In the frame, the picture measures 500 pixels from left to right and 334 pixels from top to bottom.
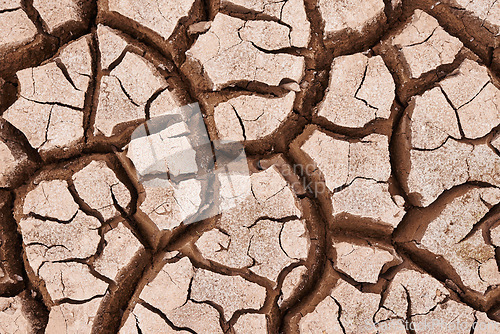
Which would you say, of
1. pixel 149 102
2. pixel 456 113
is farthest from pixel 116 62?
pixel 456 113

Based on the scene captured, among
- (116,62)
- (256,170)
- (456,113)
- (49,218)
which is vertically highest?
(116,62)

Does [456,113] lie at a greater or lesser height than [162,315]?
greater

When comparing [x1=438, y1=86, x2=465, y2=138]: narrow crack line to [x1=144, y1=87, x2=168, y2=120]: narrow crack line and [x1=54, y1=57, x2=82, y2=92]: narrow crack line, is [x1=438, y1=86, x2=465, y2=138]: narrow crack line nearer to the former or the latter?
[x1=144, y1=87, x2=168, y2=120]: narrow crack line

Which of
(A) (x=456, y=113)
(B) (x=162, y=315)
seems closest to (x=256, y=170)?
(B) (x=162, y=315)

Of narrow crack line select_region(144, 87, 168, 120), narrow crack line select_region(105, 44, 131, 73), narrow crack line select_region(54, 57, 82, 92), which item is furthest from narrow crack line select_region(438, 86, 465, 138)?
narrow crack line select_region(54, 57, 82, 92)

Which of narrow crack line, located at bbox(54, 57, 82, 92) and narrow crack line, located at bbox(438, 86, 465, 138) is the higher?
narrow crack line, located at bbox(54, 57, 82, 92)

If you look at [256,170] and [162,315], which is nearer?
[162,315]

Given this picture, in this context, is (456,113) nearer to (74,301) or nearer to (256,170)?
(256,170)

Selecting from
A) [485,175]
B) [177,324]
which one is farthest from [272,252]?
[485,175]

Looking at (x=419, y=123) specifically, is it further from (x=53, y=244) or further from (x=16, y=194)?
(x=16, y=194)

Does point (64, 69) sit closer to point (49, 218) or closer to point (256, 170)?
point (49, 218)
